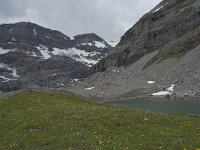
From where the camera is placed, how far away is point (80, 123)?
3231cm

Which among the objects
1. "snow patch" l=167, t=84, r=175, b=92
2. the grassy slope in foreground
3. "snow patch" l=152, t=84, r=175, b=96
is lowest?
the grassy slope in foreground

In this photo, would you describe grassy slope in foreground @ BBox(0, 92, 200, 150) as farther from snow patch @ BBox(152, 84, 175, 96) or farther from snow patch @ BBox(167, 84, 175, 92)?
snow patch @ BBox(167, 84, 175, 92)

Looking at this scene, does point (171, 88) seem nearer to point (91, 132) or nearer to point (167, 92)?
point (167, 92)

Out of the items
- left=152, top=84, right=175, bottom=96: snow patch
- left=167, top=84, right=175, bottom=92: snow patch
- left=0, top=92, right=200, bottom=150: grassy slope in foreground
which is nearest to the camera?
left=0, top=92, right=200, bottom=150: grassy slope in foreground

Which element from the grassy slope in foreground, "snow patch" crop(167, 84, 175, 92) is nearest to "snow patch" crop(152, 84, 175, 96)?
"snow patch" crop(167, 84, 175, 92)

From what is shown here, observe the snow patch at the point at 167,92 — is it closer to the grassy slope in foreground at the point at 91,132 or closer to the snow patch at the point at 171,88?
the snow patch at the point at 171,88

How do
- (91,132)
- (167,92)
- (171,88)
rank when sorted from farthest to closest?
(171,88), (167,92), (91,132)

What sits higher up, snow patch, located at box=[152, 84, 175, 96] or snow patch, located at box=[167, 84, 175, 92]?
snow patch, located at box=[167, 84, 175, 92]

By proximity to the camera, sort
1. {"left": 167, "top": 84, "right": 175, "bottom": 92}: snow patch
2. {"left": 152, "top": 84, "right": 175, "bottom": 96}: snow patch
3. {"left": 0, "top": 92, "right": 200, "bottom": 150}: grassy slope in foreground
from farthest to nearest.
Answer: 1. {"left": 167, "top": 84, "right": 175, "bottom": 92}: snow patch
2. {"left": 152, "top": 84, "right": 175, "bottom": 96}: snow patch
3. {"left": 0, "top": 92, "right": 200, "bottom": 150}: grassy slope in foreground

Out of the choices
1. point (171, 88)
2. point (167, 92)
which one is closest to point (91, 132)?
point (167, 92)

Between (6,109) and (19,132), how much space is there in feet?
56.3

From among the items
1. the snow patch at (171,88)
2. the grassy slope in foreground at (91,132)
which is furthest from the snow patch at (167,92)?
the grassy slope in foreground at (91,132)

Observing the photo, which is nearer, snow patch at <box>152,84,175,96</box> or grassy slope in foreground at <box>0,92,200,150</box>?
grassy slope in foreground at <box>0,92,200,150</box>

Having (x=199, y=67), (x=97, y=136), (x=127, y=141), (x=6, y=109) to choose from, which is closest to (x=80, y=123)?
(x=97, y=136)
